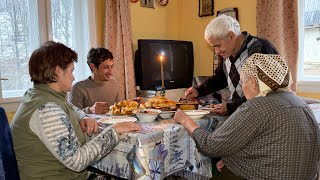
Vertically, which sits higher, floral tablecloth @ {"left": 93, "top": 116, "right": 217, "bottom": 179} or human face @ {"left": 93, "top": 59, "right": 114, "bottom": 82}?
human face @ {"left": 93, "top": 59, "right": 114, "bottom": 82}

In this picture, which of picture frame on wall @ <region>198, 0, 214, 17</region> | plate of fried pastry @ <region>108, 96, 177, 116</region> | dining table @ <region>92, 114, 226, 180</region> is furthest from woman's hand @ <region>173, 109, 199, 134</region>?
picture frame on wall @ <region>198, 0, 214, 17</region>

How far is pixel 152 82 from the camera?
383 cm

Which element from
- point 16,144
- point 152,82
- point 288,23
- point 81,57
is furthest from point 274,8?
point 16,144

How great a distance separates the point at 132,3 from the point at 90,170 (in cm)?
273

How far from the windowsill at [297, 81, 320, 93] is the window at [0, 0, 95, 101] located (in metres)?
2.41

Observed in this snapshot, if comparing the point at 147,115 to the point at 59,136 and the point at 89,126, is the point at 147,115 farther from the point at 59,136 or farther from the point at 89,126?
the point at 59,136

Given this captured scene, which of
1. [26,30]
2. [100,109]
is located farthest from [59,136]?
[26,30]

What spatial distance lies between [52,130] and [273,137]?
865mm

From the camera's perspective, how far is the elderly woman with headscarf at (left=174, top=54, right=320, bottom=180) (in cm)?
117

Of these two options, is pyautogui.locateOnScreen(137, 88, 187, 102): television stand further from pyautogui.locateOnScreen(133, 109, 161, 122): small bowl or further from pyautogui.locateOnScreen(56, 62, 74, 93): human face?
pyautogui.locateOnScreen(56, 62, 74, 93): human face

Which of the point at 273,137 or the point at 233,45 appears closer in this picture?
the point at 273,137

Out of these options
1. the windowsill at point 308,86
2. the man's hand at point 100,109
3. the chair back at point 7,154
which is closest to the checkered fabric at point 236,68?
the man's hand at point 100,109

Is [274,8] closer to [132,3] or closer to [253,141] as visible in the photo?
[132,3]

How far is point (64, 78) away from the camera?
4.36ft
